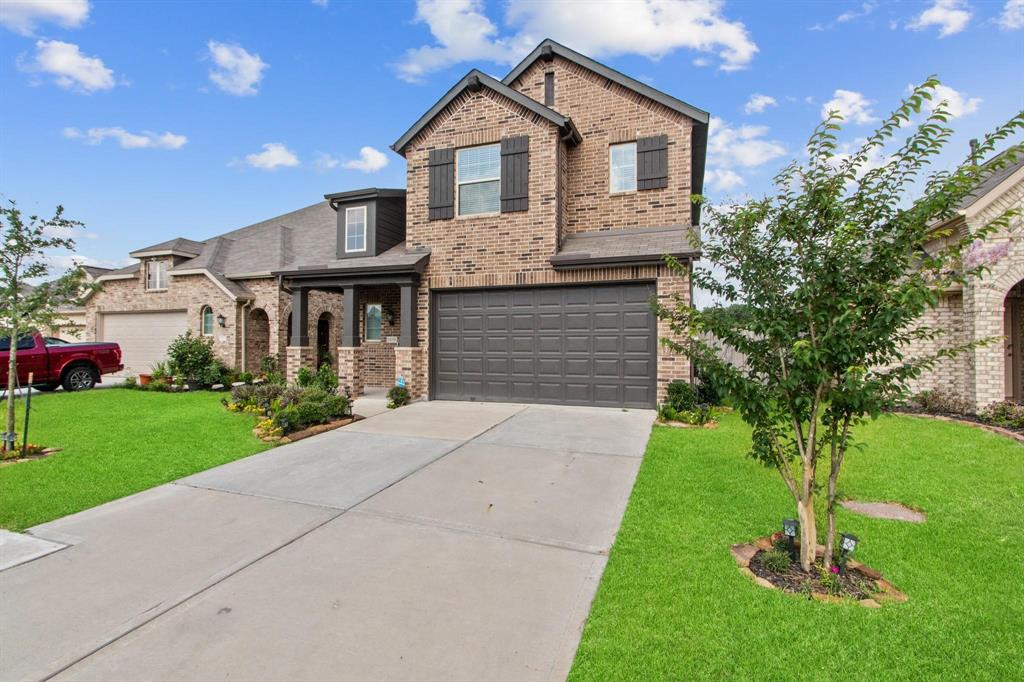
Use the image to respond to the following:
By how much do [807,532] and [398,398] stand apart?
8.33 meters

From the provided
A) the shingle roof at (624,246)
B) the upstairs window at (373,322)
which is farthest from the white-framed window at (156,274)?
the shingle roof at (624,246)

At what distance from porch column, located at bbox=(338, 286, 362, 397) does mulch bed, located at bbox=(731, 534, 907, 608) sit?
377 inches

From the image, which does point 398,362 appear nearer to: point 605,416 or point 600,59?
point 605,416

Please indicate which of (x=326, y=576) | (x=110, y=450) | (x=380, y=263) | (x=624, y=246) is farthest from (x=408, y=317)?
(x=326, y=576)

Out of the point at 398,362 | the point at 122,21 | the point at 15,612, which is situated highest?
the point at 122,21

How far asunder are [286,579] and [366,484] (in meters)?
2.01

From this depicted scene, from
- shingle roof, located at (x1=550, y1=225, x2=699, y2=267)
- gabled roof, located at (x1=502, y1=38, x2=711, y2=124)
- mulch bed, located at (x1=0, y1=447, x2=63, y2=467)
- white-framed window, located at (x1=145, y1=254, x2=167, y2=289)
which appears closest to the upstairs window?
shingle roof, located at (x1=550, y1=225, x2=699, y2=267)

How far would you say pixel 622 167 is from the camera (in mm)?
11156

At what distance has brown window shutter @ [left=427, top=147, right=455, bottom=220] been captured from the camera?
11188mm

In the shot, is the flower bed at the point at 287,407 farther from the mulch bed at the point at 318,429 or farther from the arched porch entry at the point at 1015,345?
the arched porch entry at the point at 1015,345

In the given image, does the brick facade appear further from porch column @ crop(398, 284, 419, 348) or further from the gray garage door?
porch column @ crop(398, 284, 419, 348)

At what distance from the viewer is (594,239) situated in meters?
10.9

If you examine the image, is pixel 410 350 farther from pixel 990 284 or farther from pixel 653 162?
pixel 990 284

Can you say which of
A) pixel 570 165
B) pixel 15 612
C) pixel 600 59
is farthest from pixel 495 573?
pixel 600 59
